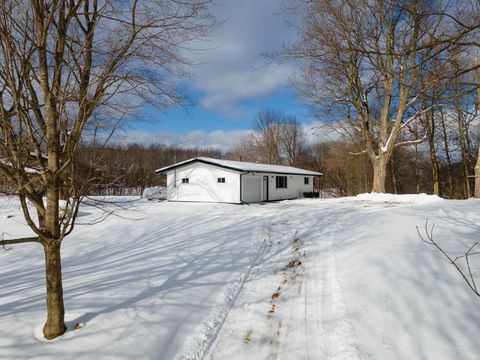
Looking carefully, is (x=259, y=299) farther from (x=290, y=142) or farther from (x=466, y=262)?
(x=290, y=142)

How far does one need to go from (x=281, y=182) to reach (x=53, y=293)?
19584 mm

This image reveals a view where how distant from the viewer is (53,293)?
3.03m

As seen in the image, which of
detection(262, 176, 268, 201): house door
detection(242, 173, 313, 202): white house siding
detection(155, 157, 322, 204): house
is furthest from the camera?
detection(262, 176, 268, 201): house door

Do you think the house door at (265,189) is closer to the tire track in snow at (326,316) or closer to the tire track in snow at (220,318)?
the tire track in snow at (220,318)

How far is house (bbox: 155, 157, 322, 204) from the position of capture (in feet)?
58.1

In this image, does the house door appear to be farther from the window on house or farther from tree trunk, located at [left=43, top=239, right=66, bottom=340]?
tree trunk, located at [left=43, top=239, right=66, bottom=340]

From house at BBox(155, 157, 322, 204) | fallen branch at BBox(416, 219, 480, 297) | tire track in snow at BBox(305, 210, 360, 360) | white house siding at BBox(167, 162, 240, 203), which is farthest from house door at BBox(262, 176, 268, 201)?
fallen branch at BBox(416, 219, 480, 297)

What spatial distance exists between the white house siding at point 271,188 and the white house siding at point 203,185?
0.82 meters

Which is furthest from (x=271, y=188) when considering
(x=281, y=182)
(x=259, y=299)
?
(x=259, y=299)

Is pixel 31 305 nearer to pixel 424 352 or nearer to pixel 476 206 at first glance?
pixel 424 352

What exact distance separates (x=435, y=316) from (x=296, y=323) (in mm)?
1637

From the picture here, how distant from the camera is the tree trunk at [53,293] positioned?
2.99 metres

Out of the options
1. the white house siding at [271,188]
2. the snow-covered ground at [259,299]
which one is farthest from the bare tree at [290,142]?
the snow-covered ground at [259,299]

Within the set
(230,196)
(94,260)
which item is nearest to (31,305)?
(94,260)
